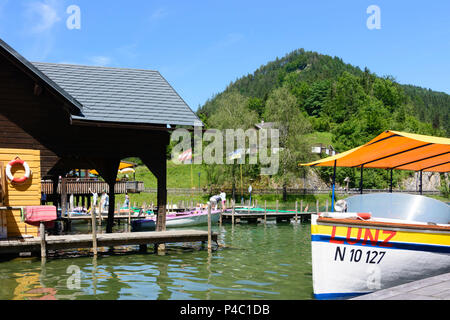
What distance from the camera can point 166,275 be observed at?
13578 millimetres

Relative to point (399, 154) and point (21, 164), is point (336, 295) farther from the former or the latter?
point (21, 164)

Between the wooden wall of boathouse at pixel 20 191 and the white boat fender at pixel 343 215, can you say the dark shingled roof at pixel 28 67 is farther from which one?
the white boat fender at pixel 343 215

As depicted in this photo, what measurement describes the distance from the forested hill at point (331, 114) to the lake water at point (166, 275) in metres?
36.1

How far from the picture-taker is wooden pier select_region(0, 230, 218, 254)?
14.8m

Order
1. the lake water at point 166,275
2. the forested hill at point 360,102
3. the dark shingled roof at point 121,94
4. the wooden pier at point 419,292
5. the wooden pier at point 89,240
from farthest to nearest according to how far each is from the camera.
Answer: the forested hill at point 360,102, the dark shingled roof at point 121,94, the wooden pier at point 89,240, the lake water at point 166,275, the wooden pier at point 419,292

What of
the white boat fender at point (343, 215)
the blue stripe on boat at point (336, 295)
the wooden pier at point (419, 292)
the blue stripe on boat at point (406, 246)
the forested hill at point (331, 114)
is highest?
the forested hill at point (331, 114)

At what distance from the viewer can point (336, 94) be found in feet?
381

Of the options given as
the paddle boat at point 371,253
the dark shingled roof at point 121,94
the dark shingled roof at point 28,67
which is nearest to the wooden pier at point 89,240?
the dark shingled roof at point 121,94

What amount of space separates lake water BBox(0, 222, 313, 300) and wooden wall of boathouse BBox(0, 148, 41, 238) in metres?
1.10

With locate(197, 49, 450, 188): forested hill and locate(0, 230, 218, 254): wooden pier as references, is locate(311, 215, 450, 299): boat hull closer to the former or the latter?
locate(0, 230, 218, 254): wooden pier

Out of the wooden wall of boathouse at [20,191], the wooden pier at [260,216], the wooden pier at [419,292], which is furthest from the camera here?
the wooden pier at [260,216]

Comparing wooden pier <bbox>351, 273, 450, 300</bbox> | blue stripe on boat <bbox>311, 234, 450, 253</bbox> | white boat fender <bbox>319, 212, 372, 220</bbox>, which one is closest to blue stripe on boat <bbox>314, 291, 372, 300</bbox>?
blue stripe on boat <bbox>311, 234, 450, 253</bbox>

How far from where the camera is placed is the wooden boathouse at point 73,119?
15711mm

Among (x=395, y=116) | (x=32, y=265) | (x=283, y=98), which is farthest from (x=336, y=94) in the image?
(x=32, y=265)
